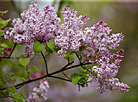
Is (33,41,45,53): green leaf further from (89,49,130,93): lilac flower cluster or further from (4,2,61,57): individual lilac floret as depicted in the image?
(89,49,130,93): lilac flower cluster

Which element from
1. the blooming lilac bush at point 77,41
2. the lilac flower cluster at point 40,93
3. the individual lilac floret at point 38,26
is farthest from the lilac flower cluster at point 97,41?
the lilac flower cluster at point 40,93

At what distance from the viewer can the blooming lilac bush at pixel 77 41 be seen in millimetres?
580

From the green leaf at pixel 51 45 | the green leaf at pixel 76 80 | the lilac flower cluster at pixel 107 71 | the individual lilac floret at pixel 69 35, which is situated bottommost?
the green leaf at pixel 76 80

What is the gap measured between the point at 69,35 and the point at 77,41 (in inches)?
1.3

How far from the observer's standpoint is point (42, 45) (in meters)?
0.61

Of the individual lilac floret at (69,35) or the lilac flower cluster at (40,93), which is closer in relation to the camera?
the individual lilac floret at (69,35)

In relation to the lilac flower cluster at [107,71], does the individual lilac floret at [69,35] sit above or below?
above

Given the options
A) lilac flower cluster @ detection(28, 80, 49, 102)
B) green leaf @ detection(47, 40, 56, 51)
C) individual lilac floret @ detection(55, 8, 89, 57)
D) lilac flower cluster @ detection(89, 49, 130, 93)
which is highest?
individual lilac floret @ detection(55, 8, 89, 57)

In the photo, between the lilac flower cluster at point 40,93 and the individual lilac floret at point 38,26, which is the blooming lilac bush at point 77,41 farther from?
the lilac flower cluster at point 40,93

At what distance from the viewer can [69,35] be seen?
1.93 ft

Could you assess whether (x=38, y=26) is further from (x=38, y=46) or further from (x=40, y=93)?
(x=40, y=93)

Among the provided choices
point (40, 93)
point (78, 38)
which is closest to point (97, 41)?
point (78, 38)

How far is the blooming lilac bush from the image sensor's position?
1.90 ft

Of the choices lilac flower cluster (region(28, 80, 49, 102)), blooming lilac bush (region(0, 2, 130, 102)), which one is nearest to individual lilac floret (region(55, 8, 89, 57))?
blooming lilac bush (region(0, 2, 130, 102))
